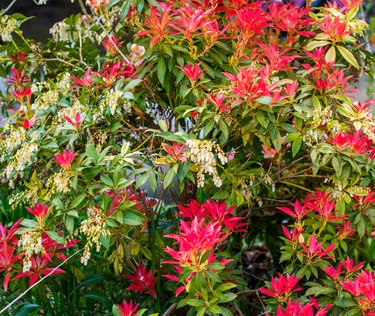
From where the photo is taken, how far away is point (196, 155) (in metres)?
1.81

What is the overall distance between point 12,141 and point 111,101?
366mm

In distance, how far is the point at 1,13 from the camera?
2426 millimetres

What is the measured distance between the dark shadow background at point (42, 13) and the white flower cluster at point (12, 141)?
4291 mm

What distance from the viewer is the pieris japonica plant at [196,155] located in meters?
1.88

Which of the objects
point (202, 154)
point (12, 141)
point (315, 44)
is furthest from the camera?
point (315, 44)

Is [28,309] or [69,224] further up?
[69,224]

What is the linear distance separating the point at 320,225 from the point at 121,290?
0.97 metres

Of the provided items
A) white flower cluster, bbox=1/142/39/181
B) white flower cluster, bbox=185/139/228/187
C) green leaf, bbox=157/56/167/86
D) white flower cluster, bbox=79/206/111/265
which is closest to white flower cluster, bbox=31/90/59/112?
white flower cluster, bbox=1/142/39/181

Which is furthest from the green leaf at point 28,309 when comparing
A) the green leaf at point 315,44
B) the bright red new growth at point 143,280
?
the green leaf at point 315,44

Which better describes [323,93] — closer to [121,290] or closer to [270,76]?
[270,76]

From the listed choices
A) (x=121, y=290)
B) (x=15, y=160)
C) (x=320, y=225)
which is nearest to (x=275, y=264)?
(x=121, y=290)

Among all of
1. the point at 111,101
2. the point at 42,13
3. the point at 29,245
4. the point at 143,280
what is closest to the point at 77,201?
the point at 29,245

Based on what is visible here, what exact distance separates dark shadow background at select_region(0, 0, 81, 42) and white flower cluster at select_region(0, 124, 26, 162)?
4.29 metres

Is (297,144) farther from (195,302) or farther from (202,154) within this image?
(195,302)
